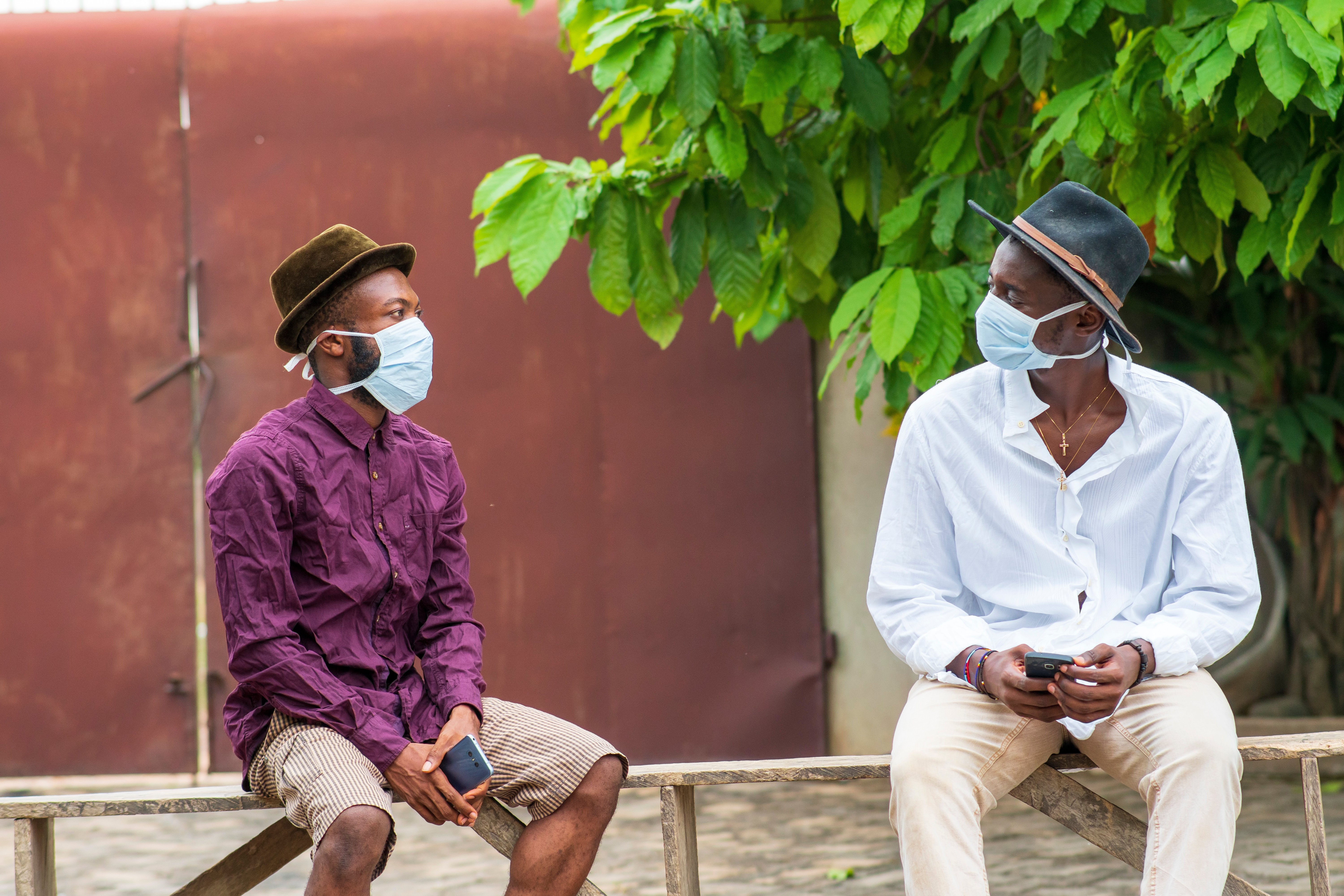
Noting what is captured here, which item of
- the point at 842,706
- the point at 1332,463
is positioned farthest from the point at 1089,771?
the point at 1332,463

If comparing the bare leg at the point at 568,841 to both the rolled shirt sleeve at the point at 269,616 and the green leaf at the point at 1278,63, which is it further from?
the green leaf at the point at 1278,63

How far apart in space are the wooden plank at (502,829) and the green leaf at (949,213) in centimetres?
182

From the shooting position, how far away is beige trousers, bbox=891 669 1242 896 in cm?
246

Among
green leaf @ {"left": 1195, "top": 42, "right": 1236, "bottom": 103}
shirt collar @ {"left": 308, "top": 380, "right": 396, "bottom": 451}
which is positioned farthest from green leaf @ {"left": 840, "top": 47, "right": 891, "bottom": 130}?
shirt collar @ {"left": 308, "top": 380, "right": 396, "bottom": 451}

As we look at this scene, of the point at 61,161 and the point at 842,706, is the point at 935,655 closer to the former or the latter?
the point at 842,706

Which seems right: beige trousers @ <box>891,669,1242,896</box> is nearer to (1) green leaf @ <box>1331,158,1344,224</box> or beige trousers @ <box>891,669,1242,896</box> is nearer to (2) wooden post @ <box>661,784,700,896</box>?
(2) wooden post @ <box>661,784,700,896</box>

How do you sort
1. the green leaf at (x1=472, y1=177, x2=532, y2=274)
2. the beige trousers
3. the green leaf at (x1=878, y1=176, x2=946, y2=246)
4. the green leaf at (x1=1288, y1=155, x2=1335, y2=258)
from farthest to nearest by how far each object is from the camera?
1. the green leaf at (x1=878, y1=176, x2=946, y2=246)
2. the green leaf at (x1=472, y1=177, x2=532, y2=274)
3. the green leaf at (x1=1288, y1=155, x2=1335, y2=258)
4. the beige trousers

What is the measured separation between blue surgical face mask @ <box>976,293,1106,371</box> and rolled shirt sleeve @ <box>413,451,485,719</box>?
1172 mm

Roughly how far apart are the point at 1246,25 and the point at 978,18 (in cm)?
63

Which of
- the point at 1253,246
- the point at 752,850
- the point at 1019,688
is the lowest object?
the point at 752,850

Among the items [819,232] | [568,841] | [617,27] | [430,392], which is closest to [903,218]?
[819,232]

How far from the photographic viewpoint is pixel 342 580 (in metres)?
2.78

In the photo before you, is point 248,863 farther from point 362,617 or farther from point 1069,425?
point 1069,425

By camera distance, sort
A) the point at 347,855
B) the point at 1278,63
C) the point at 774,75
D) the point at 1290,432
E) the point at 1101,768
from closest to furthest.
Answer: the point at 347,855 < the point at 1101,768 < the point at 1278,63 < the point at 774,75 < the point at 1290,432
